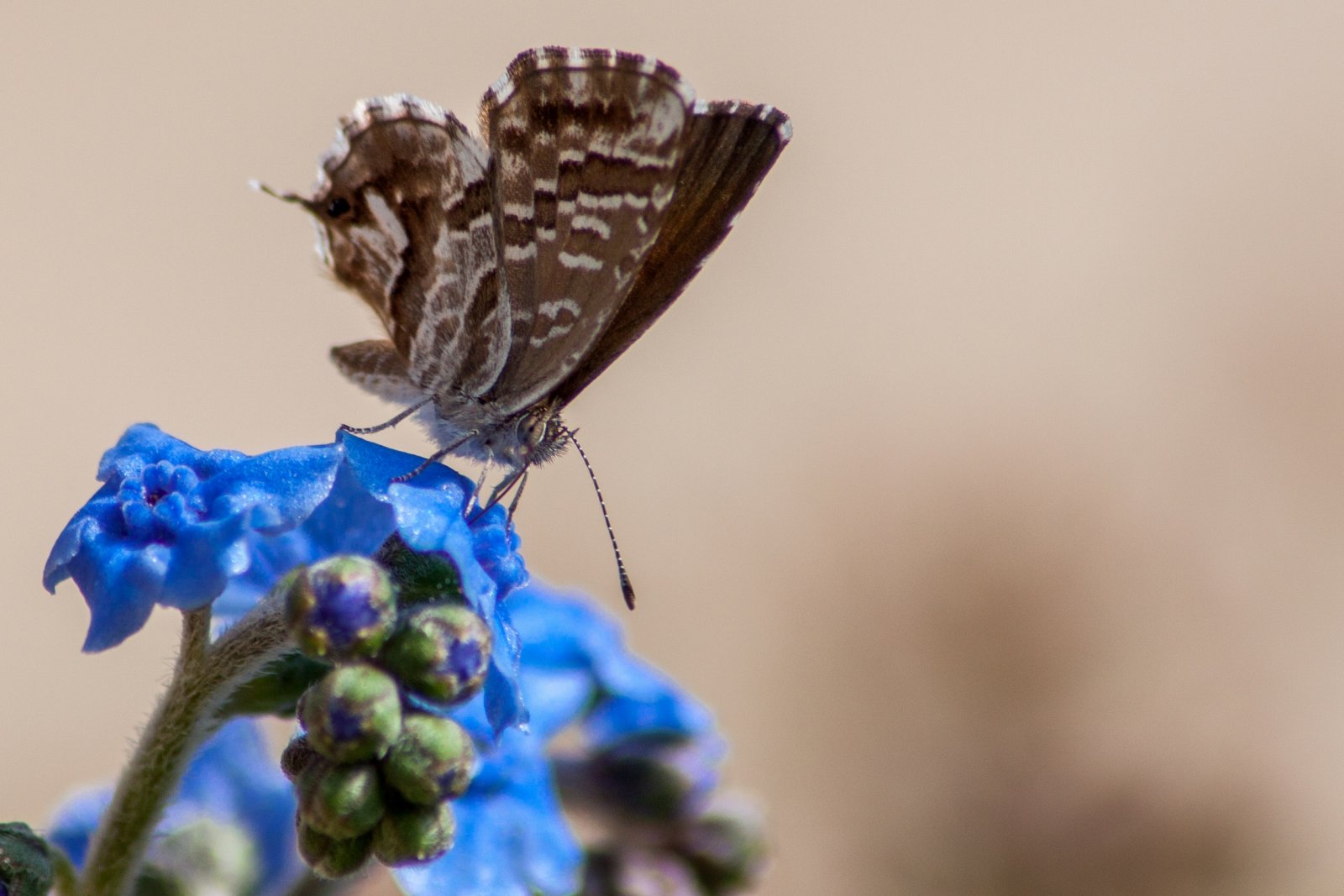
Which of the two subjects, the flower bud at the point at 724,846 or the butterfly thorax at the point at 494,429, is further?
the flower bud at the point at 724,846

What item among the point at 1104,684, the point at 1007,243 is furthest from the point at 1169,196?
the point at 1104,684

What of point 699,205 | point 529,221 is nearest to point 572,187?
point 529,221

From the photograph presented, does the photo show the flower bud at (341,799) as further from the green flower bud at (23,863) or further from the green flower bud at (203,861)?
the green flower bud at (203,861)

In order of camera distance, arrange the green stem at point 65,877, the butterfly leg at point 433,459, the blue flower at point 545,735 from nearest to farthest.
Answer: the butterfly leg at point 433,459 < the green stem at point 65,877 < the blue flower at point 545,735

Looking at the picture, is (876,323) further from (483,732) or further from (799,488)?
(483,732)

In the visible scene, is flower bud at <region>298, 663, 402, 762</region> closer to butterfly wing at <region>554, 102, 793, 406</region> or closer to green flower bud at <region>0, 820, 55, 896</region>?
green flower bud at <region>0, 820, 55, 896</region>

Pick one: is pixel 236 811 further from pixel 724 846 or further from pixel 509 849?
pixel 724 846

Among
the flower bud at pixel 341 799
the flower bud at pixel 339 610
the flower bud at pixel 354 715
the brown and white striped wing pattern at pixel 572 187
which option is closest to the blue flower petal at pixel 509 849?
the flower bud at pixel 341 799
